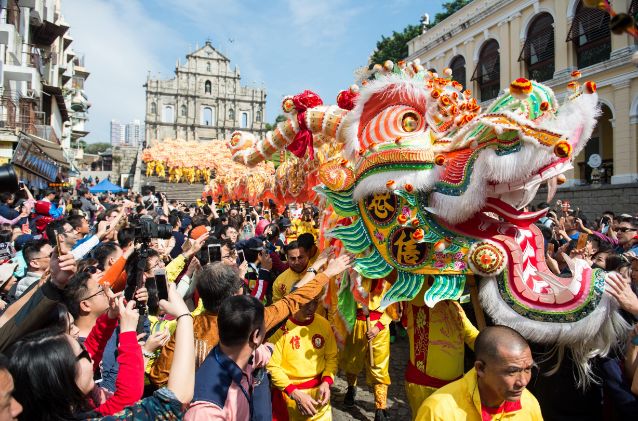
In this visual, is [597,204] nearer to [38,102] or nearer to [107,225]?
[107,225]

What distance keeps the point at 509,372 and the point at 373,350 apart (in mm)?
2418

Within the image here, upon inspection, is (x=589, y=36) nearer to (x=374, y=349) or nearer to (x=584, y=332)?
(x=374, y=349)


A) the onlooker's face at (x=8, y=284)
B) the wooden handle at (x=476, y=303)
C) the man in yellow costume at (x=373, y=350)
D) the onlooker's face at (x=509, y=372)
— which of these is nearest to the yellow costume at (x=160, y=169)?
the onlooker's face at (x=8, y=284)

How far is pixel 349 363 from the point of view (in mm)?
4395

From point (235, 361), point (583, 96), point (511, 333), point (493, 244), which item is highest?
point (583, 96)

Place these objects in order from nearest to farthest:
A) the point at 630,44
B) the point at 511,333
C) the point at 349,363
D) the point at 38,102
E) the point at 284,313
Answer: the point at 511,333 < the point at 284,313 < the point at 349,363 < the point at 630,44 < the point at 38,102

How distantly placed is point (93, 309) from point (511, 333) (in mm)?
2156

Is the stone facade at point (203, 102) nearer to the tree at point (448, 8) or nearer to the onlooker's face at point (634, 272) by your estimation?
the tree at point (448, 8)

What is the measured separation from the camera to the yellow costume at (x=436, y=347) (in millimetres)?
2994

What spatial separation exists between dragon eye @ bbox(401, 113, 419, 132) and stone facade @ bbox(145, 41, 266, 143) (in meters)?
54.3

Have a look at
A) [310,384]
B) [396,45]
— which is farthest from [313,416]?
[396,45]

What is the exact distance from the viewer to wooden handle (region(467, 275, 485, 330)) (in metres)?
2.89

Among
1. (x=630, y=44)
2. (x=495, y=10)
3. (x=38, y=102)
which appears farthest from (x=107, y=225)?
(x=38, y=102)

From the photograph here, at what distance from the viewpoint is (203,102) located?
57188 millimetres
